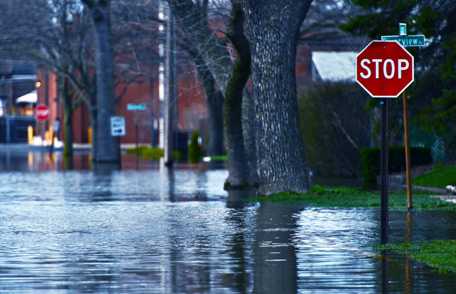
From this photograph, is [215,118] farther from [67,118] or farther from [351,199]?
[351,199]

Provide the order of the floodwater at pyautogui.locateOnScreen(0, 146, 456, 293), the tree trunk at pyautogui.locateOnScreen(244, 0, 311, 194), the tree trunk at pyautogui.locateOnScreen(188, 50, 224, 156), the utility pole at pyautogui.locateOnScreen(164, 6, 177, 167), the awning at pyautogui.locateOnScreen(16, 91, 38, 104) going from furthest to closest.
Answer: the awning at pyautogui.locateOnScreen(16, 91, 38, 104) → the tree trunk at pyautogui.locateOnScreen(188, 50, 224, 156) → the utility pole at pyautogui.locateOnScreen(164, 6, 177, 167) → the tree trunk at pyautogui.locateOnScreen(244, 0, 311, 194) → the floodwater at pyautogui.locateOnScreen(0, 146, 456, 293)

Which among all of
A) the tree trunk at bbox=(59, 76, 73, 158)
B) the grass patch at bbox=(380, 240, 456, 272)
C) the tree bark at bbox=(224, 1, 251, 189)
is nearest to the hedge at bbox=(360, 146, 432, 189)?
the tree bark at bbox=(224, 1, 251, 189)

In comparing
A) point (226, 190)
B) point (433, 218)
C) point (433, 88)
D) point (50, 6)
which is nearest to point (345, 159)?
point (226, 190)

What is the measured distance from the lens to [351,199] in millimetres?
27156

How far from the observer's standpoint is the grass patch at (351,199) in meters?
24.6

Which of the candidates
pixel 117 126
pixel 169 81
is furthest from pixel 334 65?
pixel 117 126

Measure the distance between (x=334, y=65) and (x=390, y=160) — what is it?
15871 millimetres

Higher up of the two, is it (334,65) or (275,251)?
(334,65)

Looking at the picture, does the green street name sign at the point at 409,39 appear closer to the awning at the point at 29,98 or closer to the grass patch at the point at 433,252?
the grass patch at the point at 433,252

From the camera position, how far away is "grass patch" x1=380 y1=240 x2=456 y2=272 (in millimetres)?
14969

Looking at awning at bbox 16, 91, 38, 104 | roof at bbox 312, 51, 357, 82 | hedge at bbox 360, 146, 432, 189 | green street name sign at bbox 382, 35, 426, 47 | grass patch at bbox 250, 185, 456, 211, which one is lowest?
grass patch at bbox 250, 185, 456, 211

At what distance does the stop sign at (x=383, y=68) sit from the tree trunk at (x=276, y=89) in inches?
399

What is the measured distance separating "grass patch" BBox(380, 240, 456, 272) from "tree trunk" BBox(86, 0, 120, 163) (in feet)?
123

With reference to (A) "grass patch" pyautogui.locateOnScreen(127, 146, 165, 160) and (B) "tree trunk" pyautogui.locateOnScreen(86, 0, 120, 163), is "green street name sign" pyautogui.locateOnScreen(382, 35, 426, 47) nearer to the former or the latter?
(B) "tree trunk" pyautogui.locateOnScreen(86, 0, 120, 163)
